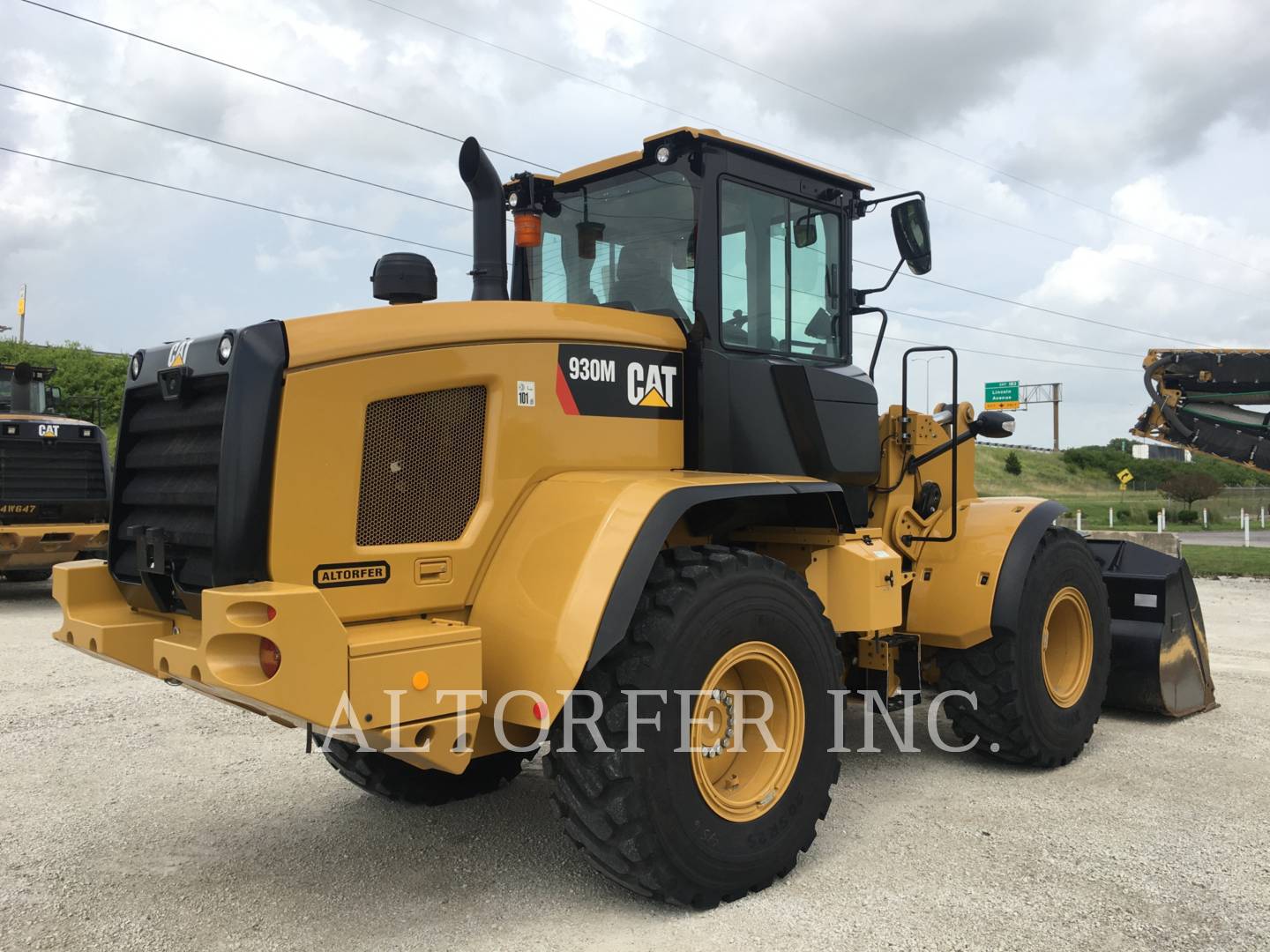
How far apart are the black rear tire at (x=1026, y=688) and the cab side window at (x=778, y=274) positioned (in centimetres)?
163

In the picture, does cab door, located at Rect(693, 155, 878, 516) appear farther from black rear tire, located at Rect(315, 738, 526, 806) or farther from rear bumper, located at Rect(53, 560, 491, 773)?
black rear tire, located at Rect(315, 738, 526, 806)

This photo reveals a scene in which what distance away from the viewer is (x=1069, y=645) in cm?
582

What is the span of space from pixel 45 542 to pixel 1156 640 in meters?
11.7

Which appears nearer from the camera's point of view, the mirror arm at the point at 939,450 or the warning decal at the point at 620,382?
the warning decal at the point at 620,382

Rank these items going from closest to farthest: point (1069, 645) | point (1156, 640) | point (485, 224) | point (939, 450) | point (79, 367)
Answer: point (485, 224), point (939, 450), point (1069, 645), point (1156, 640), point (79, 367)

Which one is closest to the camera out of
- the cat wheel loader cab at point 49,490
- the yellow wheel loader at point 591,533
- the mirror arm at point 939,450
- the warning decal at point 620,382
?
the yellow wheel loader at point 591,533

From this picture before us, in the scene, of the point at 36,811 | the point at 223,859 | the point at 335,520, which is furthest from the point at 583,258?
the point at 36,811

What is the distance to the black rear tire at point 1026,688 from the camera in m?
5.13

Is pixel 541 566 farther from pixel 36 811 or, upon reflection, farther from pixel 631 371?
pixel 36 811

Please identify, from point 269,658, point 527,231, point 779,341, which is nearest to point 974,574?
point 779,341

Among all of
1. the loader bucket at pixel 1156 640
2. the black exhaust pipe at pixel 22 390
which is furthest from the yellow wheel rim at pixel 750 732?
the black exhaust pipe at pixel 22 390

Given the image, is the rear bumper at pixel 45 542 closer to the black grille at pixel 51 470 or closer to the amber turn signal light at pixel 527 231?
the black grille at pixel 51 470

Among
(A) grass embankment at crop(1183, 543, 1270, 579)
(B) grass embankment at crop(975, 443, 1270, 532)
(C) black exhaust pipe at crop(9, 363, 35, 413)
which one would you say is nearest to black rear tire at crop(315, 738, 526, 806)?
(C) black exhaust pipe at crop(9, 363, 35, 413)

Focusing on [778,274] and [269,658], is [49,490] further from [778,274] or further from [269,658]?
[269,658]
